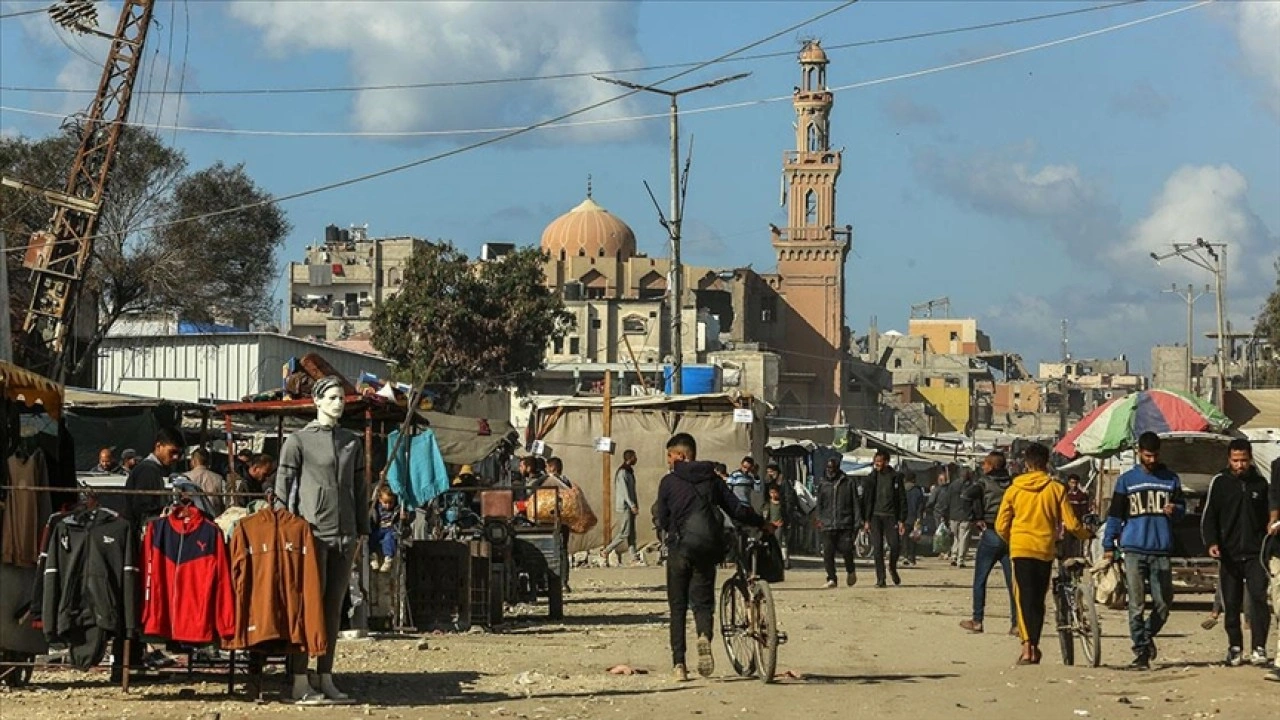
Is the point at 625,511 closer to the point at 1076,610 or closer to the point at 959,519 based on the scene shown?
the point at 959,519

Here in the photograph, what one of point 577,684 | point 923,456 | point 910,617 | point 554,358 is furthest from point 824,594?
point 554,358

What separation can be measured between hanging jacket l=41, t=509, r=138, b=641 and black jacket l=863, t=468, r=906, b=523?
46.4 feet

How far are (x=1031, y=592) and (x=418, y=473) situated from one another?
9047 mm

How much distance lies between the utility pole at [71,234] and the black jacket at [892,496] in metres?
20.5

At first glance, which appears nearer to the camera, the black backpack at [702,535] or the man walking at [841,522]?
the black backpack at [702,535]

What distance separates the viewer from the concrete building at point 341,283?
346 feet

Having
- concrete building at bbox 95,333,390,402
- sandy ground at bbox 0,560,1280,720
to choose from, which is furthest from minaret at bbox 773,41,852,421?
sandy ground at bbox 0,560,1280,720

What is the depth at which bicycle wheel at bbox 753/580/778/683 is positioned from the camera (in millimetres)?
12617

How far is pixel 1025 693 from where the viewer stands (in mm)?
12258

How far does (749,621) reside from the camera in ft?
42.5

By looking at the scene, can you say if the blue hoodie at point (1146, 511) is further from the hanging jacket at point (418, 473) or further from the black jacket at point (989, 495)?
the hanging jacket at point (418, 473)

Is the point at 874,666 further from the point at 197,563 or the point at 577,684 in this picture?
the point at 197,563

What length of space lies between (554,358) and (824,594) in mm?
74502

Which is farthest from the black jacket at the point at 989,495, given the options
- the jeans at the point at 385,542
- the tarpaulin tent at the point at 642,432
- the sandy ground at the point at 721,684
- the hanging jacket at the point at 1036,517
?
the tarpaulin tent at the point at 642,432
